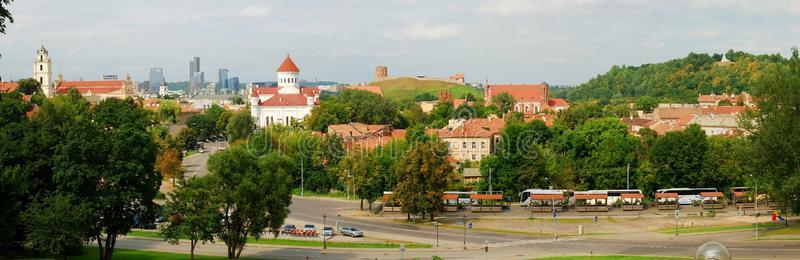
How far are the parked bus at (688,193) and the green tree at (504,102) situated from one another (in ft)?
278

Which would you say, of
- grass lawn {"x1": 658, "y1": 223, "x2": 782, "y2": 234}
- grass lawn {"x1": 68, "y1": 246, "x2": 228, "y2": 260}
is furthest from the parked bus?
grass lawn {"x1": 68, "y1": 246, "x2": 228, "y2": 260}

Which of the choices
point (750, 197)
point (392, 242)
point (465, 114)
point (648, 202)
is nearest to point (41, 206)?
point (392, 242)

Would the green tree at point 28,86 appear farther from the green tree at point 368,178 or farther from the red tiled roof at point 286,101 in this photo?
the green tree at point 368,178

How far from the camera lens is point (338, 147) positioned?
90500mm

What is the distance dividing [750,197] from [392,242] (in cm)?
2891

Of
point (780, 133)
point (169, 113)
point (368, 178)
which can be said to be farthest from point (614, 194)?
point (169, 113)

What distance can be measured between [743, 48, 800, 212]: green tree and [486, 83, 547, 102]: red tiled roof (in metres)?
123

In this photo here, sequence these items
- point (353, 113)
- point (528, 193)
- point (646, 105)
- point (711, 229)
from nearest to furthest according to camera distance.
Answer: point (711, 229) < point (528, 193) < point (353, 113) < point (646, 105)

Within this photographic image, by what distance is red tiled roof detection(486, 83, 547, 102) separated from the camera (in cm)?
17612

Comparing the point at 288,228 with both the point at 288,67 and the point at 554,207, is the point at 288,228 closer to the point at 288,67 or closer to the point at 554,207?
the point at 554,207

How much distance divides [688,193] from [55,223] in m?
45.9

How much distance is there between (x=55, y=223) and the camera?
42031 mm

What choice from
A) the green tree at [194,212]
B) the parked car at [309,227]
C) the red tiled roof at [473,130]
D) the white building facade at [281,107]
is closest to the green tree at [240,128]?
the white building facade at [281,107]

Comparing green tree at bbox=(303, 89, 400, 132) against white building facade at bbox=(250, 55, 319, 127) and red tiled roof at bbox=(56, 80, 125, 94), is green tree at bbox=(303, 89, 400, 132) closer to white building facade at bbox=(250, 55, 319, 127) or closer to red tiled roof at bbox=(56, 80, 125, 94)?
white building facade at bbox=(250, 55, 319, 127)
